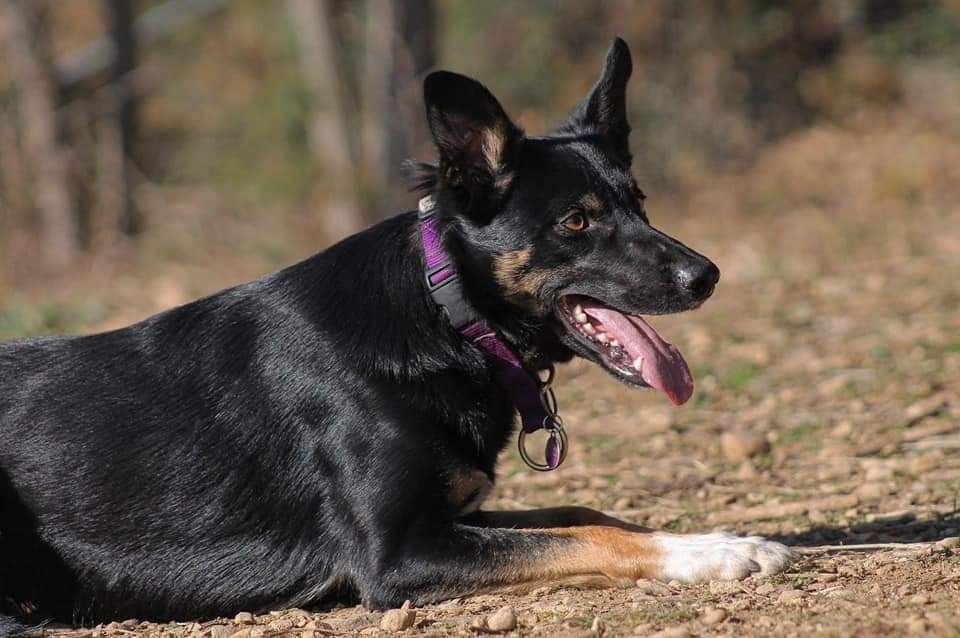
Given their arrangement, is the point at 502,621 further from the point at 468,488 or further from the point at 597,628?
the point at 468,488

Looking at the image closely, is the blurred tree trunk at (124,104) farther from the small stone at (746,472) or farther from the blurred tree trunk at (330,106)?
the small stone at (746,472)

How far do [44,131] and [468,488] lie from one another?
14.0 metres

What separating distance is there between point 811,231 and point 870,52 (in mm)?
6456

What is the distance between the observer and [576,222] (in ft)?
15.0

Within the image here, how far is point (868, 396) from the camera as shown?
23.2 feet

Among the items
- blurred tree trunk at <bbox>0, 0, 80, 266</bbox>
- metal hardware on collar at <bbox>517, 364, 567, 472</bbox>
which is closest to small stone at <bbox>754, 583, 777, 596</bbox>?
metal hardware on collar at <bbox>517, 364, 567, 472</bbox>

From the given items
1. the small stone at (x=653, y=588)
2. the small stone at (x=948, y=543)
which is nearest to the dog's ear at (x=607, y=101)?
the small stone at (x=653, y=588)

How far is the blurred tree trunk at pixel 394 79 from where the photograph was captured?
45.4 ft

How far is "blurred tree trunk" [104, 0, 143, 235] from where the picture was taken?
18062 mm

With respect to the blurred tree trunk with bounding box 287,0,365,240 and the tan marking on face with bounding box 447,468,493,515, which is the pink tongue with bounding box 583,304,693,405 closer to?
the tan marking on face with bounding box 447,468,493,515

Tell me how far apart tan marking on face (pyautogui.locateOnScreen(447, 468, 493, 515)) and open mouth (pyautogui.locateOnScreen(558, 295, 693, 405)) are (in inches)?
25.2

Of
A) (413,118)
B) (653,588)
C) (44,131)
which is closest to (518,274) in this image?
(653,588)

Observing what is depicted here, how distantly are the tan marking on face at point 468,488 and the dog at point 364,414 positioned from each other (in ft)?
0.04

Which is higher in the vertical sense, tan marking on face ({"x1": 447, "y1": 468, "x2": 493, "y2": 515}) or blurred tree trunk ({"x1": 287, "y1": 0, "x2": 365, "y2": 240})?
blurred tree trunk ({"x1": 287, "y1": 0, "x2": 365, "y2": 240})
